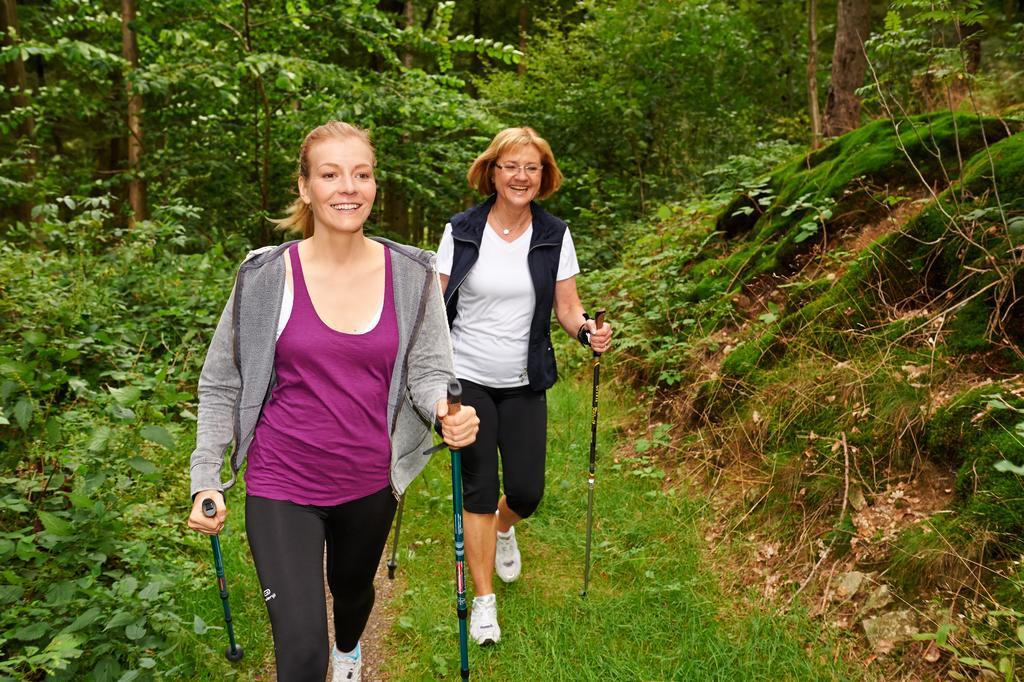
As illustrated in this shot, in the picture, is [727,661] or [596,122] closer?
[727,661]

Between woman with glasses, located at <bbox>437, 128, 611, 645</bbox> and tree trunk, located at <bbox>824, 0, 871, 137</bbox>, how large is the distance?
5.71m

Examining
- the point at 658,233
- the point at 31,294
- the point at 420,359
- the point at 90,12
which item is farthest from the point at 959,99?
the point at 90,12

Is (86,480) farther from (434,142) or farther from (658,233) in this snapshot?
(434,142)

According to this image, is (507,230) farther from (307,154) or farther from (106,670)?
(106,670)

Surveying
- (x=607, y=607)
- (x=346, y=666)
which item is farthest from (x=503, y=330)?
(x=346, y=666)

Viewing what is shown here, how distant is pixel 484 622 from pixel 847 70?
24.4 feet

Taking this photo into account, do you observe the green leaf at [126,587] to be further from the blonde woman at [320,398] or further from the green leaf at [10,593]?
the blonde woman at [320,398]

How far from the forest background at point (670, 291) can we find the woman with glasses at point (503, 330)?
1.42m

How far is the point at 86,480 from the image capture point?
10.0 feet

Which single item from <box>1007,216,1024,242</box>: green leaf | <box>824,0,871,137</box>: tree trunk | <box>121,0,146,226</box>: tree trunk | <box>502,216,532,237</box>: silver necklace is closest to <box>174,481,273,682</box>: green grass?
<box>502,216,532,237</box>: silver necklace

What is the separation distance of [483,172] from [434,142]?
6.70 metres

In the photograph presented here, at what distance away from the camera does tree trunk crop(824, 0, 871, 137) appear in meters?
7.82

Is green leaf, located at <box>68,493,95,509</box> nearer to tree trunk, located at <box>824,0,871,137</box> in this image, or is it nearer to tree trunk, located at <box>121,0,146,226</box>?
tree trunk, located at <box>121,0,146,226</box>

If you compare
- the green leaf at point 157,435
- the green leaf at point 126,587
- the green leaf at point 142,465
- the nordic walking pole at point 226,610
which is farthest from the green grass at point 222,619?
the green leaf at point 157,435
